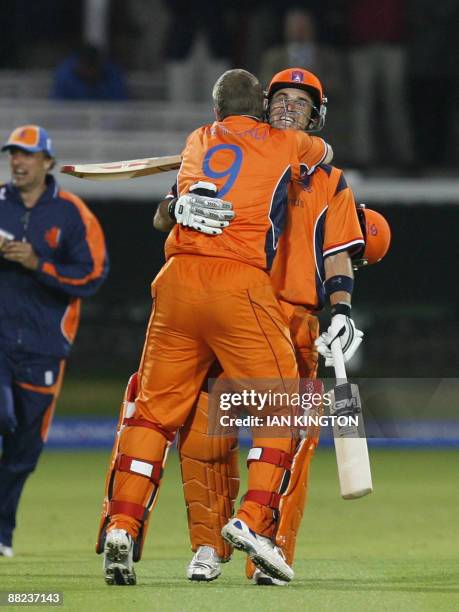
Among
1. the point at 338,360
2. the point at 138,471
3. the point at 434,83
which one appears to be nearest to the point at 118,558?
the point at 138,471

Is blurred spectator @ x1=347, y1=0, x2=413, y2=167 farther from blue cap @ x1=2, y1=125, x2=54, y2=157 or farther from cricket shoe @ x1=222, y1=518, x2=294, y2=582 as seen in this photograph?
cricket shoe @ x1=222, y1=518, x2=294, y2=582

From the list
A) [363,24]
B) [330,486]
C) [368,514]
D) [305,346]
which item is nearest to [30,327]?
[305,346]

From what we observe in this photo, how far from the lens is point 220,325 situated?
20.6 feet

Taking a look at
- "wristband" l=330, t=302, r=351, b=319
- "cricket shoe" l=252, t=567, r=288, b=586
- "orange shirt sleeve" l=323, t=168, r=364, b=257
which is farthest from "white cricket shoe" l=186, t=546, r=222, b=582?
"orange shirt sleeve" l=323, t=168, r=364, b=257

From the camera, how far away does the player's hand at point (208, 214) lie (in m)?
6.30

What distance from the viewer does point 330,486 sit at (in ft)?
36.2

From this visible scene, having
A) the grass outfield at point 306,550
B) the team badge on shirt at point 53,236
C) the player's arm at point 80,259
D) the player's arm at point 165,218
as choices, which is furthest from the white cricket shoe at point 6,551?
the player's arm at point 165,218

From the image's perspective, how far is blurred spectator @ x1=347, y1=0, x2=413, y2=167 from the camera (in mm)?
15289

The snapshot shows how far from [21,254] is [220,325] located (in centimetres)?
224

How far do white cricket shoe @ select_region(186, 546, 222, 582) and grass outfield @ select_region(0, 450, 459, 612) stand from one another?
0.05m

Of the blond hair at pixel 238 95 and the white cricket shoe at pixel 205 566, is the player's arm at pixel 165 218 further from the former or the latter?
the white cricket shoe at pixel 205 566

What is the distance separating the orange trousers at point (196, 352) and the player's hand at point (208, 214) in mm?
130

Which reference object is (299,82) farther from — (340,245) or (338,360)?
(338,360)

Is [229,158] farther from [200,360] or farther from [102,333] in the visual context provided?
[102,333]
